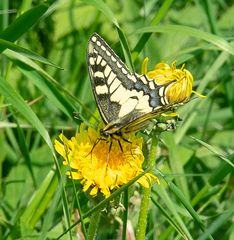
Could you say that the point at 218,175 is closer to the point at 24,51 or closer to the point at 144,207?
the point at 144,207

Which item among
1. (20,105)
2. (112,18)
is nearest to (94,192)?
(20,105)

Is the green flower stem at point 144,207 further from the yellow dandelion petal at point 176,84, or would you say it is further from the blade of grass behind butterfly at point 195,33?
the blade of grass behind butterfly at point 195,33

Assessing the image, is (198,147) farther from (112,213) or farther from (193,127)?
(112,213)

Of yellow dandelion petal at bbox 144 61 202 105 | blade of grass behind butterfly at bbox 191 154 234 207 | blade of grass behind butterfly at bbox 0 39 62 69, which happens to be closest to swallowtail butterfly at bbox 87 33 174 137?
yellow dandelion petal at bbox 144 61 202 105

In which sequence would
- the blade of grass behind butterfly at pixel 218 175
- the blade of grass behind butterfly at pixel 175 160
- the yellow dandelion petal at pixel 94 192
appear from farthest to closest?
the blade of grass behind butterfly at pixel 175 160 → the blade of grass behind butterfly at pixel 218 175 → the yellow dandelion petal at pixel 94 192

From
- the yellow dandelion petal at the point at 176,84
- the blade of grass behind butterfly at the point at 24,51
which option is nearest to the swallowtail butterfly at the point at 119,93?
the yellow dandelion petal at the point at 176,84

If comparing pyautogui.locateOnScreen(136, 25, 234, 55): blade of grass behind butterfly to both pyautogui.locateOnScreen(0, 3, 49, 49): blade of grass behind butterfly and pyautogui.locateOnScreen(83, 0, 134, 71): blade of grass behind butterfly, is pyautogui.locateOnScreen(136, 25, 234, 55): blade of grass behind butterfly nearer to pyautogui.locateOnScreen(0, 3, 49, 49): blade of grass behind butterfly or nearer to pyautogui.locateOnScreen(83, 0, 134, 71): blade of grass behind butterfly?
pyautogui.locateOnScreen(83, 0, 134, 71): blade of grass behind butterfly

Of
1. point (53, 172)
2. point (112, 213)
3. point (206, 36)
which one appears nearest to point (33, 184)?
point (53, 172)
